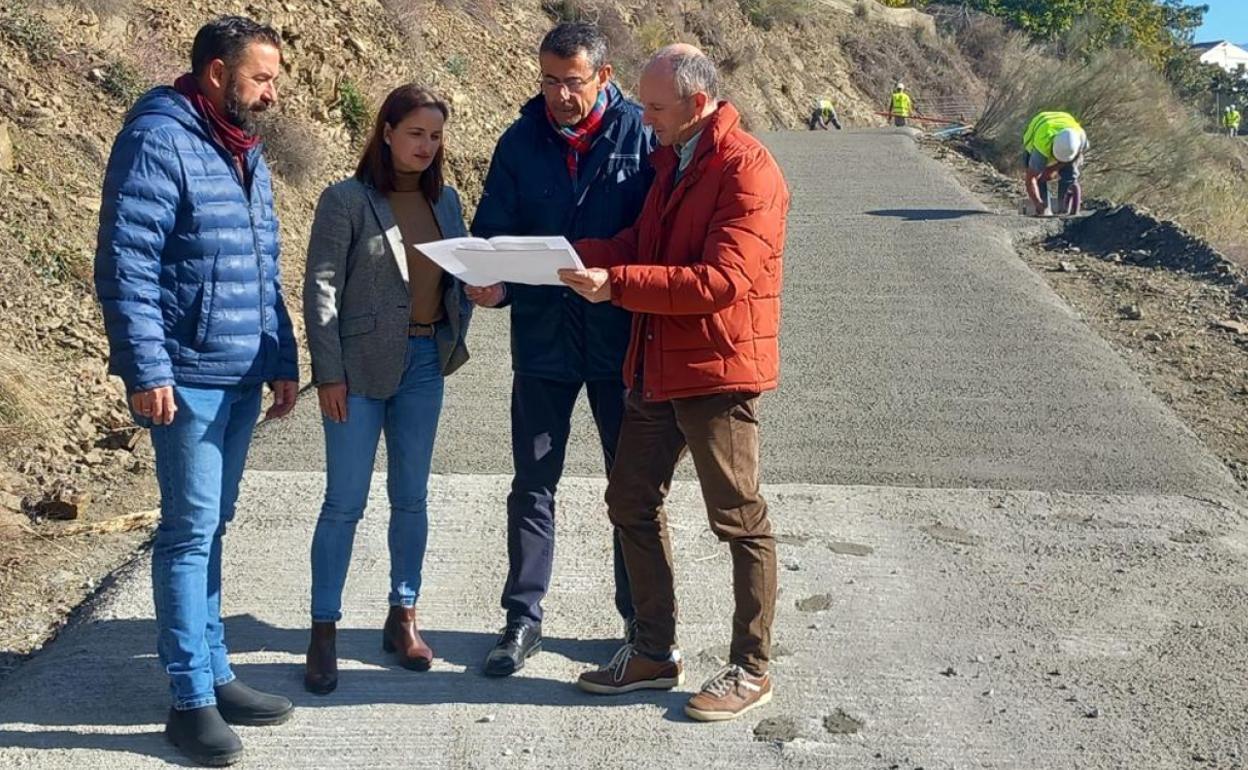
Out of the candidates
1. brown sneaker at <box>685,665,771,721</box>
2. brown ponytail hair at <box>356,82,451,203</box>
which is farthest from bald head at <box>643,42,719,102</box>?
brown sneaker at <box>685,665,771,721</box>

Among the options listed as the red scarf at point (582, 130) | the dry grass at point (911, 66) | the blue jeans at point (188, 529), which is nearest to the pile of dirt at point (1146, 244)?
the red scarf at point (582, 130)

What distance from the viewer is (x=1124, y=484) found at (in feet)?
23.2

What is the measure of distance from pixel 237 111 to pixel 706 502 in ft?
5.99

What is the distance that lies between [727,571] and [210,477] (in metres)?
2.34

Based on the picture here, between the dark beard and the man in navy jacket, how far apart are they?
86 cm

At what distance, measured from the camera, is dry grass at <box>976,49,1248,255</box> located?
21.3m

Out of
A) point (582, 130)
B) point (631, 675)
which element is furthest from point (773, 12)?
point (631, 675)

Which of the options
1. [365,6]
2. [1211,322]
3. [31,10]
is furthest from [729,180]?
[365,6]

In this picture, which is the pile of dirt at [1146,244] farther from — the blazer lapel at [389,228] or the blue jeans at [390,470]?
the blazer lapel at [389,228]

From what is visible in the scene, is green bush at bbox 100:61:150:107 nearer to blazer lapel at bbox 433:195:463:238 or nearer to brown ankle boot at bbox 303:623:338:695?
blazer lapel at bbox 433:195:463:238

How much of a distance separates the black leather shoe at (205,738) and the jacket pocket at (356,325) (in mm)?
1212

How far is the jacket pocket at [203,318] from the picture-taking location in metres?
4.10

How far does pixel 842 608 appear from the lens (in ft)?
17.7

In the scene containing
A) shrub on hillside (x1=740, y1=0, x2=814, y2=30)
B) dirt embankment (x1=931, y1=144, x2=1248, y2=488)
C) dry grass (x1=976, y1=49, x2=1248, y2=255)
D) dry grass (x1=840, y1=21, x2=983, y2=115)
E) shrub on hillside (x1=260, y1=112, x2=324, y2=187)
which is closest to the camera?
dirt embankment (x1=931, y1=144, x2=1248, y2=488)
